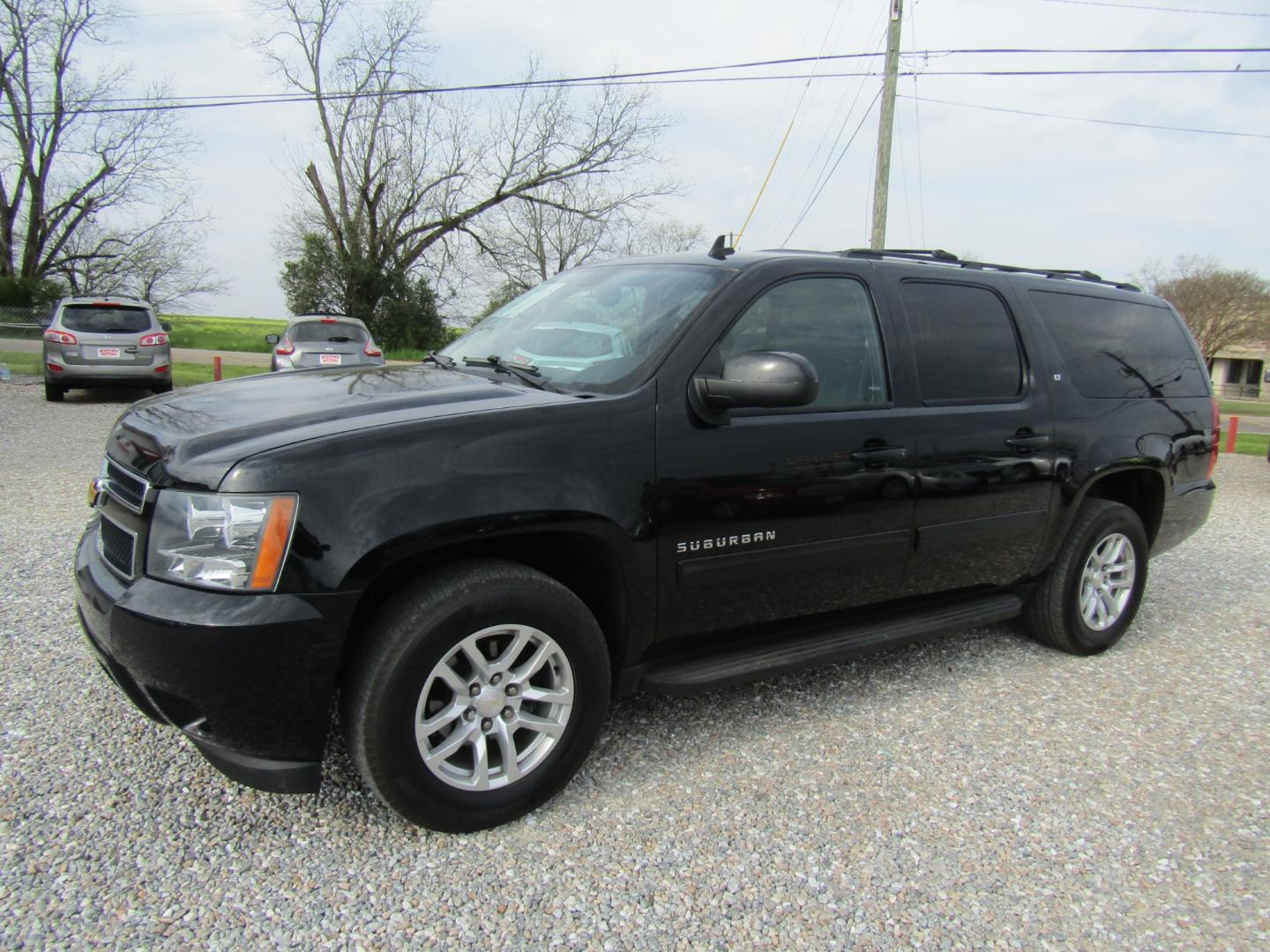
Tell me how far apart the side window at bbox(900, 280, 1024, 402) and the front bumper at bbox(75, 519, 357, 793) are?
2.47 meters

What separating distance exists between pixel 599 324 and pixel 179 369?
64.4ft

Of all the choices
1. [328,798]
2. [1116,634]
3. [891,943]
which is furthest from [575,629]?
[1116,634]

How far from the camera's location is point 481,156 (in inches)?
1369

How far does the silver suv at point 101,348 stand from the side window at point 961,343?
1331 centimetres

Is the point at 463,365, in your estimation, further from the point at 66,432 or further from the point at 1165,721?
the point at 66,432

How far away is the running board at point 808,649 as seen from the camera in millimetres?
2957

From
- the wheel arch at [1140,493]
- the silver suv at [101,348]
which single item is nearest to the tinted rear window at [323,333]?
the silver suv at [101,348]

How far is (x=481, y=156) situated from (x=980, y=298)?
112 feet

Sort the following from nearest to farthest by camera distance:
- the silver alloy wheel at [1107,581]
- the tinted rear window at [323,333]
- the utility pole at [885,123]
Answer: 1. the silver alloy wheel at [1107,581]
2. the tinted rear window at [323,333]
3. the utility pole at [885,123]

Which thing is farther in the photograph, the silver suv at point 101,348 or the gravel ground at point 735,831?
the silver suv at point 101,348

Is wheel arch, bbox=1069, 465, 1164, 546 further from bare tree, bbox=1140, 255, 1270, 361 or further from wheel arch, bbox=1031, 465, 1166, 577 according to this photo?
bare tree, bbox=1140, 255, 1270, 361

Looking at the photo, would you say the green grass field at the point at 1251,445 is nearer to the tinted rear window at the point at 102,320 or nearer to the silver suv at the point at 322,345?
the silver suv at the point at 322,345

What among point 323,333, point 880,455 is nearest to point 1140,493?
point 880,455

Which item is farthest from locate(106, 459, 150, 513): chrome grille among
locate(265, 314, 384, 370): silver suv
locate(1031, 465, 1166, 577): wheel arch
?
locate(265, 314, 384, 370): silver suv
